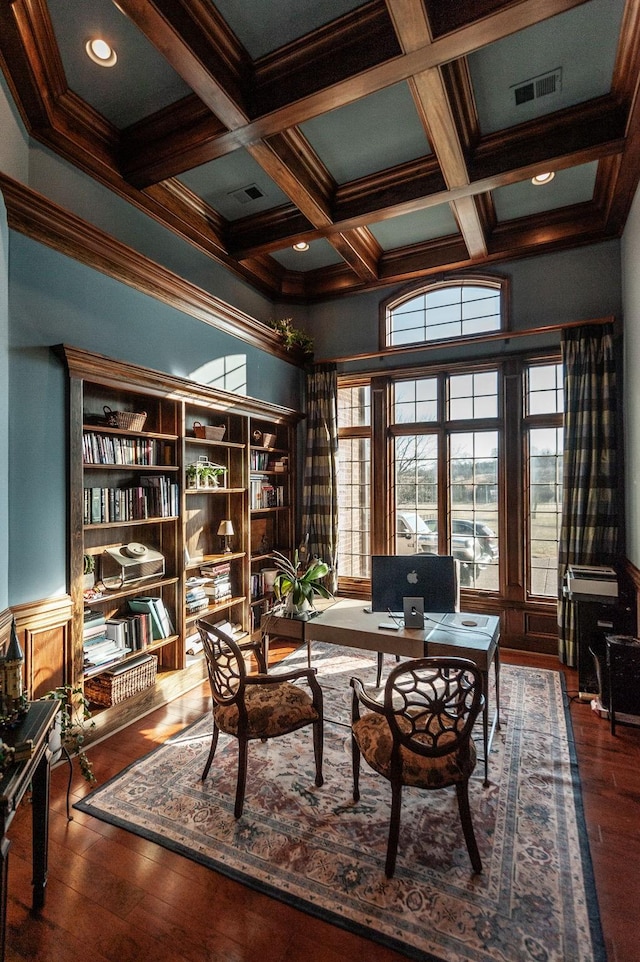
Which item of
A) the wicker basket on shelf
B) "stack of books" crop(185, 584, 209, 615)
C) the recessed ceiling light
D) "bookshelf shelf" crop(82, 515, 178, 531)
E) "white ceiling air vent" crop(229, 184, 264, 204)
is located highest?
"white ceiling air vent" crop(229, 184, 264, 204)

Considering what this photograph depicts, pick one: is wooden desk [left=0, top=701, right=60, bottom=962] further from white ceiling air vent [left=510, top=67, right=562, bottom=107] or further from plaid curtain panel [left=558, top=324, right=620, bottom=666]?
white ceiling air vent [left=510, top=67, right=562, bottom=107]

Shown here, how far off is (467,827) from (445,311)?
4506 mm

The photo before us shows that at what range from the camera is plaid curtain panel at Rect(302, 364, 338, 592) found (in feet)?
16.9

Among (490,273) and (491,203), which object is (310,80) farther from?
(490,273)

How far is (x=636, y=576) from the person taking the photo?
342cm

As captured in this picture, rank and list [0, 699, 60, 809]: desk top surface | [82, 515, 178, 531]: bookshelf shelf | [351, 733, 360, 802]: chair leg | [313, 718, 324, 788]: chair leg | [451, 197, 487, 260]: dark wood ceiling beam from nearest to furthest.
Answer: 1. [0, 699, 60, 809]: desk top surface
2. [351, 733, 360, 802]: chair leg
3. [313, 718, 324, 788]: chair leg
4. [82, 515, 178, 531]: bookshelf shelf
5. [451, 197, 487, 260]: dark wood ceiling beam

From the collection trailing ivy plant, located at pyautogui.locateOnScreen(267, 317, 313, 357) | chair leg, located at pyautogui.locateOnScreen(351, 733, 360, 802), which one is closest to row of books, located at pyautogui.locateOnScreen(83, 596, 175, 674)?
chair leg, located at pyautogui.locateOnScreen(351, 733, 360, 802)

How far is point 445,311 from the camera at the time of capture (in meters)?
4.93

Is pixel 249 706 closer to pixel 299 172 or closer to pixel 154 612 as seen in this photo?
pixel 154 612

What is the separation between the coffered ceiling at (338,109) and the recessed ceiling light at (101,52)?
3cm

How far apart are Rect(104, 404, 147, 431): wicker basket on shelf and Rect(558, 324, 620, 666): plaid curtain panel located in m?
3.60

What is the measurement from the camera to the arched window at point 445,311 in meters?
4.67

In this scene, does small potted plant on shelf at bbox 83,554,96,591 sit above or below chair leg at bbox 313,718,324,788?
above

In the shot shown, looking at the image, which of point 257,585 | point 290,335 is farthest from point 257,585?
point 290,335
